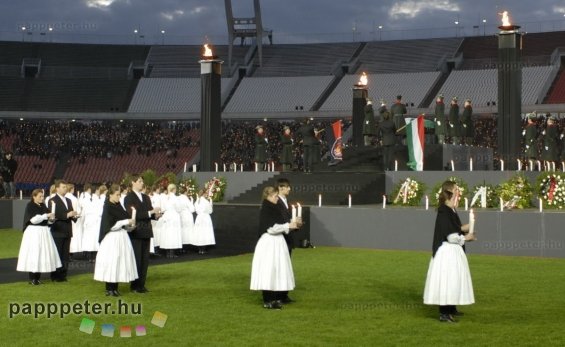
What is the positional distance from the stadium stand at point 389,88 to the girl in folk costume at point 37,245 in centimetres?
4385

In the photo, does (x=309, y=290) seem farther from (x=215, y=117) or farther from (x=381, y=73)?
(x=381, y=73)

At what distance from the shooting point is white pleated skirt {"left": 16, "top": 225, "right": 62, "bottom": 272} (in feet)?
56.7

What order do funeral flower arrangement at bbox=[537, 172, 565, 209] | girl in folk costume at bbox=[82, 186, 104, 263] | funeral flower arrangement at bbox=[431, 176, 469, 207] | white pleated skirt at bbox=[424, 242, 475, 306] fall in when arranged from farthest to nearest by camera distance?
funeral flower arrangement at bbox=[431, 176, 469, 207], girl in folk costume at bbox=[82, 186, 104, 263], funeral flower arrangement at bbox=[537, 172, 565, 209], white pleated skirt at bbox=[424, 242, 475, 306]

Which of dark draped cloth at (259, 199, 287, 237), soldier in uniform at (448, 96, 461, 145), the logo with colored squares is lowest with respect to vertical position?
the logo with colored squares

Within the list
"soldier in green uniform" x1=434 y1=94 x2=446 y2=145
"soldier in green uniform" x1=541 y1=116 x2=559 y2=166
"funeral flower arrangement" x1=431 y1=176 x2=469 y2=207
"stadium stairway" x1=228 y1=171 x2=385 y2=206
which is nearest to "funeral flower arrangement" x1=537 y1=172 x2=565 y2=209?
"funeral flower arrangement" x1=431 y1=176 x2=469 y2=207

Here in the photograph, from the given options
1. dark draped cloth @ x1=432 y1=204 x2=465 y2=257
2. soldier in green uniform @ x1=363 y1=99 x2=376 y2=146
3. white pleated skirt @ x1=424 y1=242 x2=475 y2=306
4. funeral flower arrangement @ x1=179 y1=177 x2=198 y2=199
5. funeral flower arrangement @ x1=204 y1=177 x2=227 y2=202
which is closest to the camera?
white pleated skirt @ x1=424 y1=242 x2=475 y2=306

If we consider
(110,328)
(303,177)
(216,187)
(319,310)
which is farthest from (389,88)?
(110,328)

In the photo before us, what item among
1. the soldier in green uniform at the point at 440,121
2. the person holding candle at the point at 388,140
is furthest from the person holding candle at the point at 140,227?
the soldier in green uniform at the point at 440,121

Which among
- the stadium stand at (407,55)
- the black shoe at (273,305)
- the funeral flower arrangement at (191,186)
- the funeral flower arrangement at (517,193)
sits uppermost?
the stadium stand at (407,55)

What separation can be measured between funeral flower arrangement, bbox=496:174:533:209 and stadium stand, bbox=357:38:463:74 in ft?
134

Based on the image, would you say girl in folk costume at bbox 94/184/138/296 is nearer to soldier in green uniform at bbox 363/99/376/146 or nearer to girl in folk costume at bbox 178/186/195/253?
girl in folk costume at bbox 178/186/195/253

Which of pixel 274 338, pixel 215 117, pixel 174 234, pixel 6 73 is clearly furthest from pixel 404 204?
pixel 6 73

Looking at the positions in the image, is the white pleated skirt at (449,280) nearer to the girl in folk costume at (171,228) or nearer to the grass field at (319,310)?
the grass field at (319,310)

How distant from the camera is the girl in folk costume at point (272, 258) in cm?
1431
